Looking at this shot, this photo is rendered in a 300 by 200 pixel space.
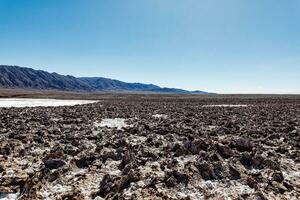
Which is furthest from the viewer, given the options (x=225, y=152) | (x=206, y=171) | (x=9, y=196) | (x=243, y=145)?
(x=243, y=145)

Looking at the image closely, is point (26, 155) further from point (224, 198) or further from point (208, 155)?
point (224, 198)

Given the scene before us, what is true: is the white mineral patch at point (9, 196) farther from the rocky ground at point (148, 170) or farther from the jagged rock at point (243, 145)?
the jagged rock at point (243, 145)

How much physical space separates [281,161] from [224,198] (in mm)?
3795

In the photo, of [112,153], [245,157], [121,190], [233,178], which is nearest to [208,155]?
[245,157]

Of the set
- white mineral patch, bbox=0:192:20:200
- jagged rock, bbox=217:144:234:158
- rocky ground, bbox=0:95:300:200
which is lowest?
white mineral patch, bbox=0:192:20:200

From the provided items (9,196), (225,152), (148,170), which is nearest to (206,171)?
(148,170)

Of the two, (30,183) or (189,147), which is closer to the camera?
(30,183)

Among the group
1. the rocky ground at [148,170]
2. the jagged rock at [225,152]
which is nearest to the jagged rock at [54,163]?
the rocky ground at [148,170]

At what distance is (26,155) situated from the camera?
10.1m

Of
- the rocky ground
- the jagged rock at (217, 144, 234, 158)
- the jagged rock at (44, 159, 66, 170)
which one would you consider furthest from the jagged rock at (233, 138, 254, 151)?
the jagged rock at (44, 159, 66, 170)

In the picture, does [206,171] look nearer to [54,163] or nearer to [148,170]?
[148,170]

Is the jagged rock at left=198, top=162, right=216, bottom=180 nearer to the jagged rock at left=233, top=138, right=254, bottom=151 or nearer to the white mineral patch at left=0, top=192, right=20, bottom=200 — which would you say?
the jagged rock at left=233, top=138, right=254, bottom=151

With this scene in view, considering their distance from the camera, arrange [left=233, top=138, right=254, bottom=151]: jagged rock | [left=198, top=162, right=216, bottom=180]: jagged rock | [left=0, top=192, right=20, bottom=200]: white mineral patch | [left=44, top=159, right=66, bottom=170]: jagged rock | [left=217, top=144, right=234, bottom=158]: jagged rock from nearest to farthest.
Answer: [left=0, top=192, right=20, bottom=200]: white mineral patch
[left=198, top=162, right=216, bottom=180]: jagged rock
[left=44, top=159, right=66, bottom=170]: jagged rock
[left=217, top=144, right=234, bottom=158]: jagged rock
[left=233, top=138, right=254, bottom=151]: jagged rock

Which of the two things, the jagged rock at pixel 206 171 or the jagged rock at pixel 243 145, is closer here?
the jagged rock at pixel 206 171
